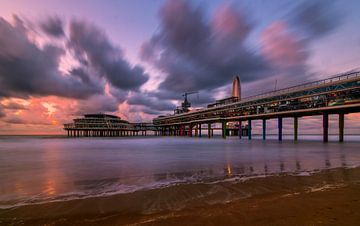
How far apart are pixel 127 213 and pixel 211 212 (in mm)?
1996

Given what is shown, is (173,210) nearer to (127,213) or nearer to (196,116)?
(127,213)

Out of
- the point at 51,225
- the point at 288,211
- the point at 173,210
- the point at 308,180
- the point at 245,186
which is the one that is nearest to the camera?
the point at 51,225

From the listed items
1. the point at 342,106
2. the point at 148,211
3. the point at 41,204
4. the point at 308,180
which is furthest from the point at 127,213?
the point at 342,106

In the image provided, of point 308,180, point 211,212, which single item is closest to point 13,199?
point 211,212

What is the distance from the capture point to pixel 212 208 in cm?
448

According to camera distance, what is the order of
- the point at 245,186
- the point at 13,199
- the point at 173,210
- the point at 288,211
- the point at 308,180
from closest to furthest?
1. the point at 288,211
2. the point at 173,210
3. the point at 13,199
4. the point at 245,186
5. the point at 308,180

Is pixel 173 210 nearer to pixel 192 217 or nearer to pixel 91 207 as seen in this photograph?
pixel 192 217

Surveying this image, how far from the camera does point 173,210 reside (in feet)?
14.5

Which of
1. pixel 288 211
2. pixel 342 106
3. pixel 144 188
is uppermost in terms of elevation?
pixel 342 106

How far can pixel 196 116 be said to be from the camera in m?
98.0

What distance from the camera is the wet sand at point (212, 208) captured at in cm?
378

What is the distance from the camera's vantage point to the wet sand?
3.78 m

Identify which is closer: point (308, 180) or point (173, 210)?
point (173, 210)

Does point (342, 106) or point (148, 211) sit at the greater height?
point (342, 106)
